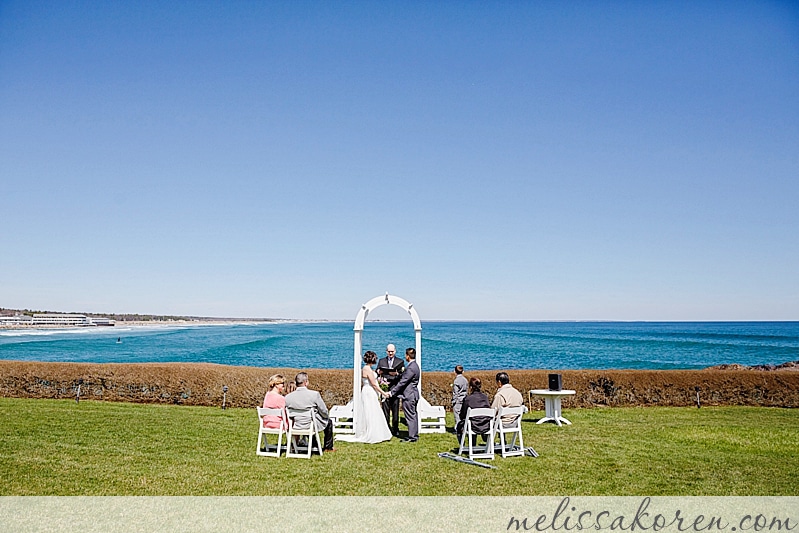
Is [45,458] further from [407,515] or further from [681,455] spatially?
[681,455]

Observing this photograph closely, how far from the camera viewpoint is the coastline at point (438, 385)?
16.5m

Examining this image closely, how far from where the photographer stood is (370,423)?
421 inches

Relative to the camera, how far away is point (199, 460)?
8.75m

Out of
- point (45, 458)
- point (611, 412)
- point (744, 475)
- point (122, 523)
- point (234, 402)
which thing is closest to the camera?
point (122, 523)

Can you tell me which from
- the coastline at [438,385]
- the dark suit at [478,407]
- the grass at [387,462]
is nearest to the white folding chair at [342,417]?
the grass at [387,462]

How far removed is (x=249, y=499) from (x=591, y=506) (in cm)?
366

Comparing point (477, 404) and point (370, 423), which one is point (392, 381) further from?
point (477, 404)

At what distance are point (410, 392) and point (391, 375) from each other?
79 centimetres

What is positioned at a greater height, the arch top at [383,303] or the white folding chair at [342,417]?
the arch top at [383,303]

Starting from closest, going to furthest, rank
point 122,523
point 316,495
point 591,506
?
1. point 122,523
2. point 591,506
3. point 316,495

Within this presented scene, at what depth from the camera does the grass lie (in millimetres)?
7199

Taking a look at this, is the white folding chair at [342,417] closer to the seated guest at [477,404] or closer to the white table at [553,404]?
the seated guest at [477,404]

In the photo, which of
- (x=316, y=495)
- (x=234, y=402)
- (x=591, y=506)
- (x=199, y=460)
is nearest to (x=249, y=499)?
(x=316, y=495)

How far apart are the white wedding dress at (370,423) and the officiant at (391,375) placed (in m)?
0.67
